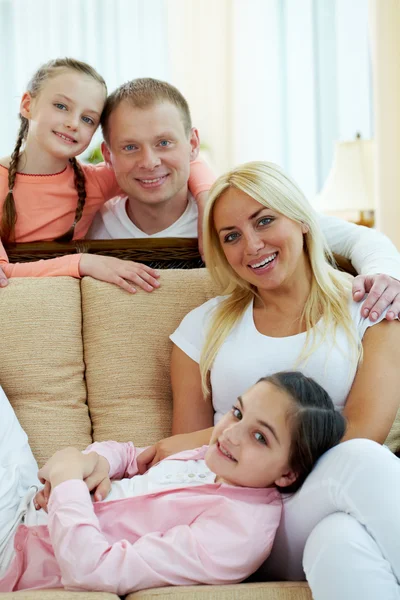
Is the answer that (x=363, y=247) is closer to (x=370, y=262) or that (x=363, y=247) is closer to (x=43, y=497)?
(x=370, y=262)

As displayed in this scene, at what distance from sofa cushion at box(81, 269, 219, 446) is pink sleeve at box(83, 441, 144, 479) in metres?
0.17

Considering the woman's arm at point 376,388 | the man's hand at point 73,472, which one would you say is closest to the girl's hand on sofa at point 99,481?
the man's hand at point 73,472

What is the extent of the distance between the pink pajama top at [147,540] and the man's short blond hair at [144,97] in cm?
108

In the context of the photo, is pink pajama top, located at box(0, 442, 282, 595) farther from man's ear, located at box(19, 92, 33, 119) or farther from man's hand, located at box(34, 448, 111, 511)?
man's ear, located at box(19, 92, 33, 119)

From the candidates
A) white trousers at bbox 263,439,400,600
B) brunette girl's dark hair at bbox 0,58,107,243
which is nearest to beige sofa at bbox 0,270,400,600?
brunette girl's dark hair at bbox 0,58,107,243

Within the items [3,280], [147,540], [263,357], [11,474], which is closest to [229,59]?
[3,280]

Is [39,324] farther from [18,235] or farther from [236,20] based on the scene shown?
[236,20]

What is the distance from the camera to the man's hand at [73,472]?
1333 millimetres

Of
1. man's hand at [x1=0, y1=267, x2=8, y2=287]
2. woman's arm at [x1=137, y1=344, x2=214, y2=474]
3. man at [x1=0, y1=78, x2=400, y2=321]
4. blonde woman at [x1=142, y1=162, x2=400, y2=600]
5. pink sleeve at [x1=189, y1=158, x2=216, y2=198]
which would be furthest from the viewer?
pink sleeve at [x1=189, y1=158, x2=216, y2=198]

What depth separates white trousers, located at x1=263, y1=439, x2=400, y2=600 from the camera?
1089 mm

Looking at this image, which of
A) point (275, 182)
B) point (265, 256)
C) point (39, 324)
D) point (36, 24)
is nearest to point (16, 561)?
point (39, 324)

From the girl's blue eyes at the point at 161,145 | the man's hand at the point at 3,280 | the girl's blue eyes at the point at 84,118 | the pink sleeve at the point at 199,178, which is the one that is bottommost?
the man's hand at the point at 3,280

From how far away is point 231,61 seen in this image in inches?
186

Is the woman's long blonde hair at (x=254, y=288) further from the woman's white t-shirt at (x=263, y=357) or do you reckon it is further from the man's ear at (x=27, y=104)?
the man's ear at (x=27, y=104)
